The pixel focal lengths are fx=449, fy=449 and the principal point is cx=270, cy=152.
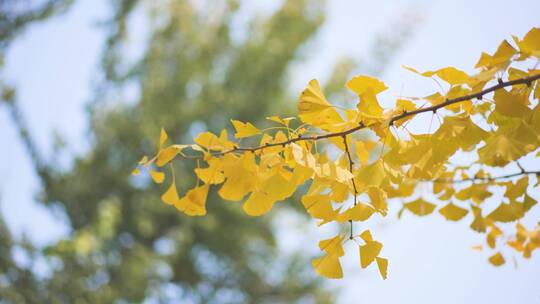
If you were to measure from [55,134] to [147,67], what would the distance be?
77cm

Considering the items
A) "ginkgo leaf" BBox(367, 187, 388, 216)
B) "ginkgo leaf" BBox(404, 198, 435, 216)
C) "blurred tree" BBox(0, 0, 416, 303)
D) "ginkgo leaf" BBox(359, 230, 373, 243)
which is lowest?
"ginkgo leaf" BBox(359, 230, 373, 243)

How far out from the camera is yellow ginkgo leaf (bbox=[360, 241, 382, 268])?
291 mm

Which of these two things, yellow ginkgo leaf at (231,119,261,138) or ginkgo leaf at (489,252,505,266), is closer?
yellow ginkgo leaf at (231,119,261,138)

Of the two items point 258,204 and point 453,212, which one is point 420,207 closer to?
point 453,212

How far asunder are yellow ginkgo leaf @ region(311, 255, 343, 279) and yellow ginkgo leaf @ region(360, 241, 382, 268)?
0.02 metres

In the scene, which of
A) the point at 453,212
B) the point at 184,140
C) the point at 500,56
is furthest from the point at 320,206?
the point at 184,140

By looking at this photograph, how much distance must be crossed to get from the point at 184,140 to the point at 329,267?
310cm

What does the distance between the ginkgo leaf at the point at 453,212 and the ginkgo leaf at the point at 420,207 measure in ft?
0.07

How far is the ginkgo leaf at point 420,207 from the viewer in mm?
452

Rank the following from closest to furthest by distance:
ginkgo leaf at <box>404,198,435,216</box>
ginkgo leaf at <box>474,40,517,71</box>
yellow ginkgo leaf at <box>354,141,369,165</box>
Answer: ginkgo leaf at <box>474,40,517,71</box> → yellow ginkgo leaf at <box>354,141,369,165</box> → ginkgo leaf at <box>404,198,435,216</box>

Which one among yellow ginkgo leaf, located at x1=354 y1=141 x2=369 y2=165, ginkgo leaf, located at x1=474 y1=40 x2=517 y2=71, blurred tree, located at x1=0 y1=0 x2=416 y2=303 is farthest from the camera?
blurred tree, located at x1=0 y1=0 x2=416 y2=303

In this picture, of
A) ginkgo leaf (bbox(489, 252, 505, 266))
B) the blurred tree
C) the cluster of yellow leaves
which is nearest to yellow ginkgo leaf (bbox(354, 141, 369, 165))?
the cluster of yellow leaves

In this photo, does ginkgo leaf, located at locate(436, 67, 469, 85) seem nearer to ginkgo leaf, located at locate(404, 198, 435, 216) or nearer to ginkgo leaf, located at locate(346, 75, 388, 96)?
ginkgo leaf, located at locate(346, 75, 388, 96)

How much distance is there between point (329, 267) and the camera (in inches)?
11.9
